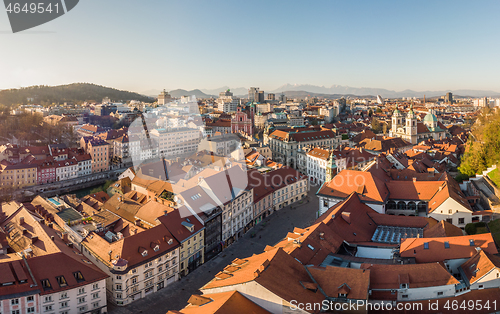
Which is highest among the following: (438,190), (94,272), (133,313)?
(438,190)

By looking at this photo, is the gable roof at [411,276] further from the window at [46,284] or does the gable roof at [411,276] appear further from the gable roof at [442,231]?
the window at [46,284]

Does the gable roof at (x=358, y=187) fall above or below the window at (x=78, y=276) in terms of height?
above

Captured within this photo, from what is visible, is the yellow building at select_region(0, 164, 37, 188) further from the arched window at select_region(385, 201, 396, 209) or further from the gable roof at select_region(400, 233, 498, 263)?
the gable roof at select_region(400, 233, 498, 263)

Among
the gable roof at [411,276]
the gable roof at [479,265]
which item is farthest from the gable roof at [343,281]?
the gable roof at [479,265]

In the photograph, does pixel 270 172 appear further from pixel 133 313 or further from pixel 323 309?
pixel 323 309

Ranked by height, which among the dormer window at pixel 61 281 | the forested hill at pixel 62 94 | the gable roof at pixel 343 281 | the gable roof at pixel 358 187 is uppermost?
the forested hill at pixel 62 94

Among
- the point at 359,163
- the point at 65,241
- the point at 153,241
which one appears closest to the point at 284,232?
the point at 153,241

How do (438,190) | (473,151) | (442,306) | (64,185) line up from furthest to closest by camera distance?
(64,185)
(473,151)
(438,190)
(442,306)
